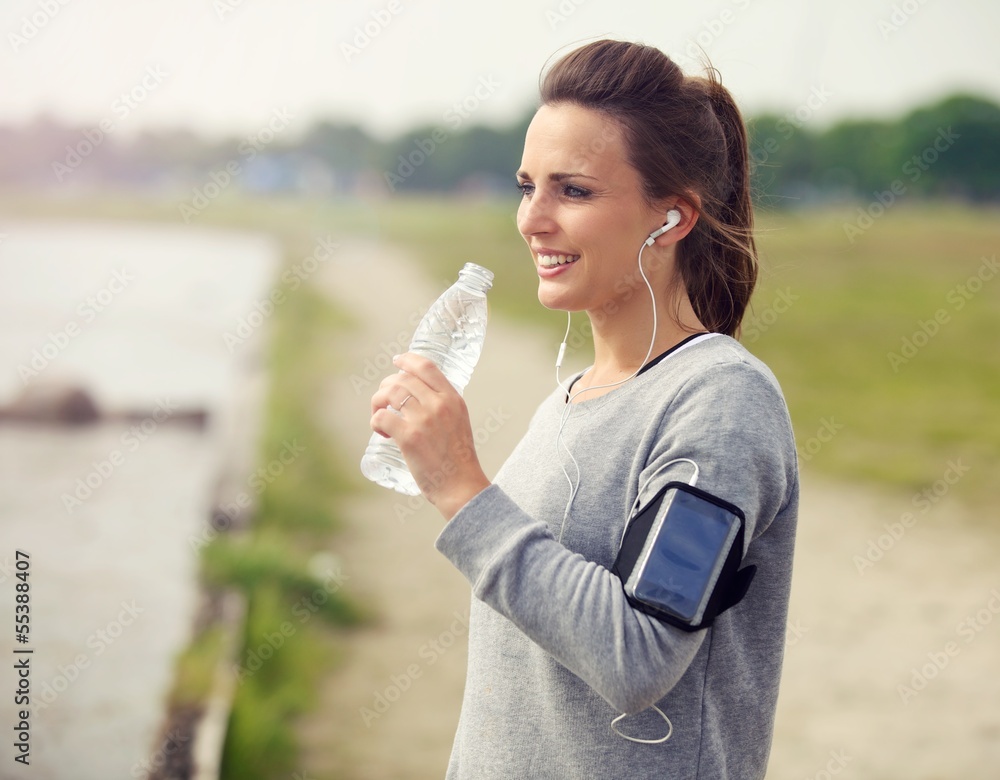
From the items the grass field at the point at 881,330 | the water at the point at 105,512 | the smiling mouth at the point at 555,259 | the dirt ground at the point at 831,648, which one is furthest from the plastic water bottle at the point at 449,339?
the dirt ground at the point at 831,648

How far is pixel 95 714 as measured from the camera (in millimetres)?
4535

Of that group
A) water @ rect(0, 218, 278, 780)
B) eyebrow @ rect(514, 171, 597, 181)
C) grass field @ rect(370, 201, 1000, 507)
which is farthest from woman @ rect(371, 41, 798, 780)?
water @ rect(0, 218, 278, 780)

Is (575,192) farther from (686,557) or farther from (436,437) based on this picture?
(686,557)

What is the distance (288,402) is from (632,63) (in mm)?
12358

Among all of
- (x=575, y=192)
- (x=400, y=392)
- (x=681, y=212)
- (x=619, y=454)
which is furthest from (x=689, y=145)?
(x=400, y=392)

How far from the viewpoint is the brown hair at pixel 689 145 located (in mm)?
1648

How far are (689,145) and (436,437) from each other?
73 centimetres

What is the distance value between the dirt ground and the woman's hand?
3.65 meters

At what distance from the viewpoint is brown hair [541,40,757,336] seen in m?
1.65

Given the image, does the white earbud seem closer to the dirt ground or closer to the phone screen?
the phone screen

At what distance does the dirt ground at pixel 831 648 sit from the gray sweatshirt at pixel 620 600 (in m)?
3.40

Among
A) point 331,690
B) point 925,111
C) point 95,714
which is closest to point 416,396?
point 95,714

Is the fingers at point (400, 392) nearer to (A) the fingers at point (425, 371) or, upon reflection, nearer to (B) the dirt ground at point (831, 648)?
(A) the fingers at point (425, 371)

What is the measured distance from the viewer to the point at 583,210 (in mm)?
1616
